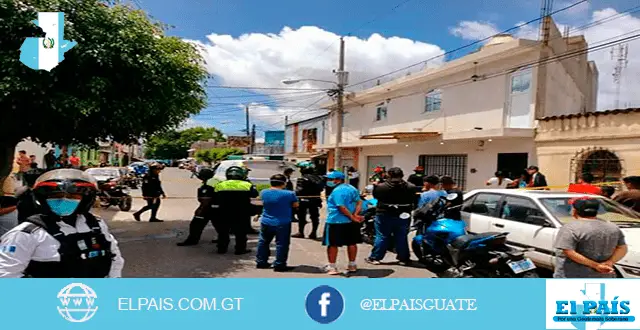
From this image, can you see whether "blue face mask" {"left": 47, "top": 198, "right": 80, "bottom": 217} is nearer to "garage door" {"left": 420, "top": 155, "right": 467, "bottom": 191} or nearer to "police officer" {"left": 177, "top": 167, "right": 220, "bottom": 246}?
"police officer" {"left": 177, "top": 167, "right": 220, "bottom": 246}

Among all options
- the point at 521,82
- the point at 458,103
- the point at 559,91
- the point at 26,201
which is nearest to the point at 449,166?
the point at 458,103

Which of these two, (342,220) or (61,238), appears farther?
(342,220)

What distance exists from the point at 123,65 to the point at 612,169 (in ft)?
32.2

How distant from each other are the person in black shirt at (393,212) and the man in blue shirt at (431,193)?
0.17 metres

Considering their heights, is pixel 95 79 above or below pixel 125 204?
above

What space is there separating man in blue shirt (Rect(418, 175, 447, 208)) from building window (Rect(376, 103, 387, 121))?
1158 cm

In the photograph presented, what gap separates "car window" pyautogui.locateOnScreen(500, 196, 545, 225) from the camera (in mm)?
4492

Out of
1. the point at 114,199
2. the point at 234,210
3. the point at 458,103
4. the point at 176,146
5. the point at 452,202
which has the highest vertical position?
the point at 458,103

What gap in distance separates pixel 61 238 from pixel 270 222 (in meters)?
2.86

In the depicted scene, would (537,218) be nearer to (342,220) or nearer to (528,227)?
(528,227)

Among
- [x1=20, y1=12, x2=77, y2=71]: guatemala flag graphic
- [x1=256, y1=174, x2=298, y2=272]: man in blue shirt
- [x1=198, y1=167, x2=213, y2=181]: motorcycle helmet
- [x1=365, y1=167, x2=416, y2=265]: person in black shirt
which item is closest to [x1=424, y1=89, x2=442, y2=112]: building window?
[x1=365, y1=167, x2=416, y2=265]: person in black shirt

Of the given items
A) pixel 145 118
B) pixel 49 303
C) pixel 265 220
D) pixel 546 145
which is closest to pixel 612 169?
pixel 546 145

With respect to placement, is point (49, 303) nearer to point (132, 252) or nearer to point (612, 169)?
point (132, 252)

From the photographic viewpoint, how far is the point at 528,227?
4508 millimetres
